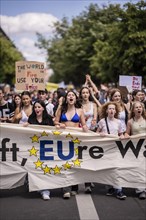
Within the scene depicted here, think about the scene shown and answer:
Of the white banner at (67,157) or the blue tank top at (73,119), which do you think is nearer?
the white banner at (67,157)

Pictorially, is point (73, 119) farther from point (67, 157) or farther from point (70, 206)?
point (70, 206)

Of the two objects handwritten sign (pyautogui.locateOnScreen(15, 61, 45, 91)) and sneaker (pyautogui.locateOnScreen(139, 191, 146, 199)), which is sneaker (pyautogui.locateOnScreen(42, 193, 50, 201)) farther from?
handwritten sign (pyautogui.locateOnScreen(15, 61, 45, 91))

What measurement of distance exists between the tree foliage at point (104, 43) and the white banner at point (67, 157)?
17.2 metres

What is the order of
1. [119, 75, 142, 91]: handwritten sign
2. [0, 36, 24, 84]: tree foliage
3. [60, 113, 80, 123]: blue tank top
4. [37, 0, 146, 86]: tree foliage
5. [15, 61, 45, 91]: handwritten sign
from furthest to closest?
[0, 36, 24, 84]: tree foliage
[37, 0, 146, 86]: tree foliage
[119, 75, 142, 91]: handwritten sign
[15, 61, 45, 91]: handwritten sign
[60, 113, 80, 123]: blue tank top

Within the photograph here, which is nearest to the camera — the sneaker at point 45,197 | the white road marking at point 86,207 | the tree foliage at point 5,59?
the white road marking at point 86,207

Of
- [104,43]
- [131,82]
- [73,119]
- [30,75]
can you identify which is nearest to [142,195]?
[73,119]

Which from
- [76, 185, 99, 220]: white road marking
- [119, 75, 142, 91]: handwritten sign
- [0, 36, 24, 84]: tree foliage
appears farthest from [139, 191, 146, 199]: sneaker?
[0, 36, 24, 84]: tree foliage

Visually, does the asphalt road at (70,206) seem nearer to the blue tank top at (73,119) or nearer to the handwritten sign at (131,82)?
the blue tank top at (73,119)

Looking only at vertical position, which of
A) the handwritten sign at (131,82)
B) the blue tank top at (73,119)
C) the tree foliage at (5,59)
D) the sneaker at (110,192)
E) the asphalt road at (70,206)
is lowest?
the asphalt road at (70,206)

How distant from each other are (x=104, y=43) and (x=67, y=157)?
2790cm

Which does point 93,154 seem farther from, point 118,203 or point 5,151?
point 5,151

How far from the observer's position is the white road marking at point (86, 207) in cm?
543

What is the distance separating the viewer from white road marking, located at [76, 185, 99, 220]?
17.8 ft

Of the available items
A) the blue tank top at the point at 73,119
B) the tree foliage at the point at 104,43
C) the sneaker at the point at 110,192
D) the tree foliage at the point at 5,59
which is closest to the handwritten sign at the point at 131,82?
the blue tank top at the point at 73,119
